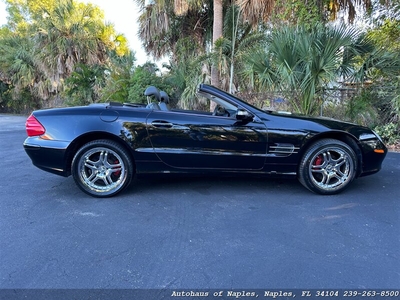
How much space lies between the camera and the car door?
3301 millimetres

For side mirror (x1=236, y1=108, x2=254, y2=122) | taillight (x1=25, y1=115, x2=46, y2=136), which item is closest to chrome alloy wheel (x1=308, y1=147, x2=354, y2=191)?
side mirror (x1=236, y1=108, x2=254, y2=122)

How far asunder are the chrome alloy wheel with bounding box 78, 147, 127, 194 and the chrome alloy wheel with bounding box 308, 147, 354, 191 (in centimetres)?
239

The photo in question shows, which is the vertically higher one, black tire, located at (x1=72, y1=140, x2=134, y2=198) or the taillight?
the taillight

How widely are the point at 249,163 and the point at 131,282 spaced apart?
1995mm

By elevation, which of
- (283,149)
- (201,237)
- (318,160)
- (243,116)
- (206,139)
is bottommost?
(201,237)

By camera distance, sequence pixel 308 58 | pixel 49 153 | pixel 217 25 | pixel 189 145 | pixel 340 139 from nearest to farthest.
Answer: pixel 49 153 < pixel 189 145 < pixel 340 139 < pixel 308 58 < pixel 217 25

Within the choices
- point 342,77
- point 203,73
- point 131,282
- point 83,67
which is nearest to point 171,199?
point 131,282

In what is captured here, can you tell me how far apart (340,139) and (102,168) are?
3.03 m

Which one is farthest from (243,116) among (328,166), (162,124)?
(328,166)

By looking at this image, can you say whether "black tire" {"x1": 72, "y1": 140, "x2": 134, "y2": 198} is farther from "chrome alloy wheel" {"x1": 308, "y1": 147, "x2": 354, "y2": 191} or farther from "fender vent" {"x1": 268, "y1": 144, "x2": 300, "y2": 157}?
"chrome alloy wheel" {"x1": 308, "y1": 147, "x2": 354, "y2": 191}

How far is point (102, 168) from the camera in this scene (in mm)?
3328

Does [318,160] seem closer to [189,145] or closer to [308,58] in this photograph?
[189,145]

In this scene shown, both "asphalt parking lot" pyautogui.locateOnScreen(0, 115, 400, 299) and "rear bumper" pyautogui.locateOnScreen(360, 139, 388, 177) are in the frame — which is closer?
"asphalt parking lot" pyautogui.locateOnScreen(0, 115, 400, 299)

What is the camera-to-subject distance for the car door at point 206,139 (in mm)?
3301
